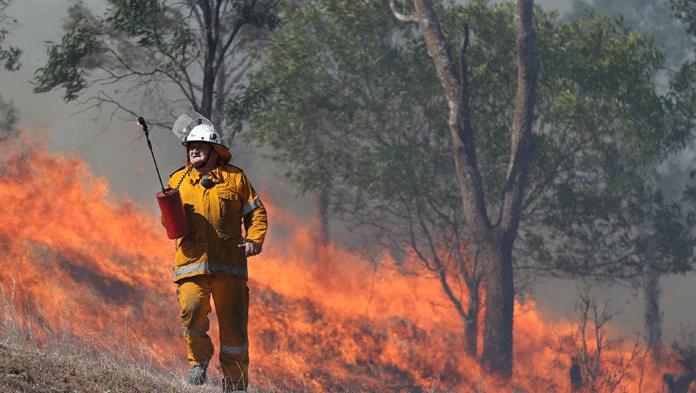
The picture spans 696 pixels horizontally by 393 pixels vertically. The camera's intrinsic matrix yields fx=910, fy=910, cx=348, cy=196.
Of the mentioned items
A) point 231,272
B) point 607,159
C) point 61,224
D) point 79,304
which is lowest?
point 231,272

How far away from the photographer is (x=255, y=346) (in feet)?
67.2

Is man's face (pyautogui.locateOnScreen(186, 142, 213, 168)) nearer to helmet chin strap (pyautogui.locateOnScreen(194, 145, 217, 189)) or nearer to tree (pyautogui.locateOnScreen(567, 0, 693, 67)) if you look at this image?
helmet chin strap (pyautogui.locateOnScreen(194, 145, 217, 189))

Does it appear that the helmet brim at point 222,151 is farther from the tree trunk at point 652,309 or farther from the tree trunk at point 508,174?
the tree trunk at point 652,309

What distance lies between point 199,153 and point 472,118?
1604cm

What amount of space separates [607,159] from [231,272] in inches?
677

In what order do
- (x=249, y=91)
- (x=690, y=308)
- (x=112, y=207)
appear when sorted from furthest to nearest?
(x=690, y=308) → (x=112, y=207) → (x=249, y=91)

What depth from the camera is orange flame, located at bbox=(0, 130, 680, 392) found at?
1931 cm

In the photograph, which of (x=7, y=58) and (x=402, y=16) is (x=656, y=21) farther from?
(x=7, y=58)

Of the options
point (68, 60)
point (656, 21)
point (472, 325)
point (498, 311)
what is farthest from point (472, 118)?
point (656, 21)

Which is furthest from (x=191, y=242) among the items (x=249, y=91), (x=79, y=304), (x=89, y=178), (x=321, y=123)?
(x=321, y=123)

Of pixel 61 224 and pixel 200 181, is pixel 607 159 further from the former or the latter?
Result: pixel 200 181

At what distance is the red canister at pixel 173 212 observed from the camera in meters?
6.45

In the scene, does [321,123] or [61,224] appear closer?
[61,224]

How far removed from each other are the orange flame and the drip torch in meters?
11.6
